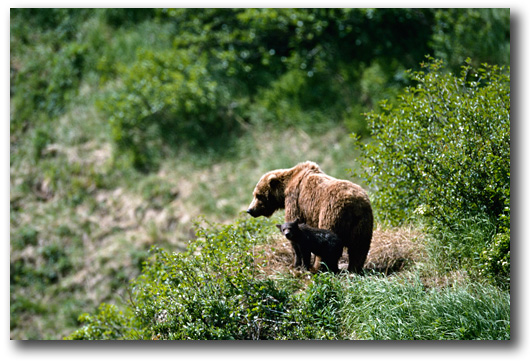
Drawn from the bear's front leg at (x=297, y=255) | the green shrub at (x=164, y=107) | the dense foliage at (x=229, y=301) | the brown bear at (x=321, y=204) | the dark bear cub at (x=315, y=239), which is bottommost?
the dense foliage at (x=229, y=301)

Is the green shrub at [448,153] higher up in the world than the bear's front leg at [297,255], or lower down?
higher up

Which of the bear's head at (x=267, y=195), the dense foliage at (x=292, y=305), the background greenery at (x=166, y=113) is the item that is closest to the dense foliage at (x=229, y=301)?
the dense foliage at (x=292, y=305)

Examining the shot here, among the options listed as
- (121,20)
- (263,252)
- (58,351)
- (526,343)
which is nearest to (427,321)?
(526,343)

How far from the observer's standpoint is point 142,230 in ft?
33.0

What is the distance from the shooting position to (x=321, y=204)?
5133 millimetres

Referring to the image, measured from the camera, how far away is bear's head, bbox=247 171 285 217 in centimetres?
550

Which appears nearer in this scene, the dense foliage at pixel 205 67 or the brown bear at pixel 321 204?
the brown bear at pixel 321 204

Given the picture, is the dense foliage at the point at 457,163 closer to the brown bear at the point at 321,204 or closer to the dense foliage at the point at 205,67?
the brown bear at the point at 321,204

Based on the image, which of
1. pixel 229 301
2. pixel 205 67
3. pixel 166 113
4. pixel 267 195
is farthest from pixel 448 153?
pixel 166 113

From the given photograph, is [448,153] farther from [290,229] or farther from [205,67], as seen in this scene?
[205,67]

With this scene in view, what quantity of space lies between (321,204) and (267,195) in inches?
22.7

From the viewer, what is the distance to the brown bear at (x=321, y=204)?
500 cm

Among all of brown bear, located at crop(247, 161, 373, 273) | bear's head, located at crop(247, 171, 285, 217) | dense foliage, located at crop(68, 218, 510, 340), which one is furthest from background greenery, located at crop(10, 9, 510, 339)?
brown bear, located at crop(247, 161, 373, 273)

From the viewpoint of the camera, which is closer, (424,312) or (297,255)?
(424,312)
